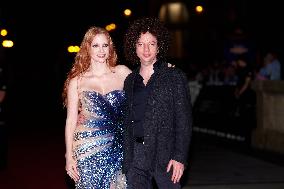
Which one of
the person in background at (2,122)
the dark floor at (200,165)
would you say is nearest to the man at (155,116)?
the dark floor at (200,165)

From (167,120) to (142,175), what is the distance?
46 cm

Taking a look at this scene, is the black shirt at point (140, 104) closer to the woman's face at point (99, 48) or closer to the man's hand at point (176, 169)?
the man's hand at point (176, 169)

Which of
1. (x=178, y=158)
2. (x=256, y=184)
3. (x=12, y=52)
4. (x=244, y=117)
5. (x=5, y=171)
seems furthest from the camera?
(x=12, y=52)

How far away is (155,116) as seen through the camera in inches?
169

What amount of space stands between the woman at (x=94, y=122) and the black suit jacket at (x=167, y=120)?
1.58ft

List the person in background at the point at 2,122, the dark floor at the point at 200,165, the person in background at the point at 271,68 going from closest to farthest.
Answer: the dark floor at the point at 200,165 → the person in background at the point at 2,122 → the person in background at the point at 271,68

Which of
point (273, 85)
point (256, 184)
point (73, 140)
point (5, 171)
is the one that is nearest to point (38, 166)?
point (5, 171)

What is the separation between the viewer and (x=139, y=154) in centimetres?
439

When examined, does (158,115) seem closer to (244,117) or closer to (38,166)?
(38,166)

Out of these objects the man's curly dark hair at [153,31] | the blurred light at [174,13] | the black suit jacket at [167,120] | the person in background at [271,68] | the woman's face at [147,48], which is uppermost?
the blurred light at [174,13]

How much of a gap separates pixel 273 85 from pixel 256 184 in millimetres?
3972

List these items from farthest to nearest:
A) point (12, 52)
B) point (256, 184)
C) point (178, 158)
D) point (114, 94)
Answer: point (12, 52)
point (256, 184)
point (114, 94)
point (178, 158)

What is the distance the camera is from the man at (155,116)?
4.25 metres

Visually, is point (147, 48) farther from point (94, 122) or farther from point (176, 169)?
point (176, 169)
